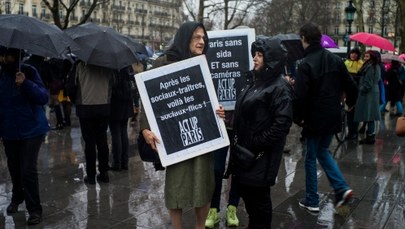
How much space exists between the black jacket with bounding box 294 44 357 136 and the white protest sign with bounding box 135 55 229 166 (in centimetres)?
165

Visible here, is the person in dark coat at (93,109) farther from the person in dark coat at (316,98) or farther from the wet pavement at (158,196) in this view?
the person in dark coat at (316,98)

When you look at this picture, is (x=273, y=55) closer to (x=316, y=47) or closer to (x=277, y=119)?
(x=277, y=119)

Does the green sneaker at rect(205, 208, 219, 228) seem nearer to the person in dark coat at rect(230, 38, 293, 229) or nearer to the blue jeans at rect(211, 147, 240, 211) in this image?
the blue jeans at rect(211, 147, 240, 211)

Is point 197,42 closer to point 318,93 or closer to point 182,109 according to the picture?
point 182,109

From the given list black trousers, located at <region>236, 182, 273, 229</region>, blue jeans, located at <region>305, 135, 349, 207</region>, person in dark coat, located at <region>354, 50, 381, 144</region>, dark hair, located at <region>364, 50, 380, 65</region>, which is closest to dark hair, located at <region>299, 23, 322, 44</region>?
blue jeans, located at <region>305, 135, 349, 207</region>

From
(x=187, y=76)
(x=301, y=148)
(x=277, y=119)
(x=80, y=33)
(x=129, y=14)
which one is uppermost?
(x=129, y=14)

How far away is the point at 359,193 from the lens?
A: 6051mm

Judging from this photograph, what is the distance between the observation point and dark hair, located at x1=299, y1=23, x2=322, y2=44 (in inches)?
198

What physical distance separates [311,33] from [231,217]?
2.12 meters

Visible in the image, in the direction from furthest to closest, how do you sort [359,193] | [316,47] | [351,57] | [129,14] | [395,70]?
[129,14]
[395,70]
[351,57]
[359,193]
[316,47]

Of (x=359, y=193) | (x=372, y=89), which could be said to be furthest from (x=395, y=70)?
(x=359, y=193)

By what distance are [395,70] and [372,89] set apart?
20.8 ft

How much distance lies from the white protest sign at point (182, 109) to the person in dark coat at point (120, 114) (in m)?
3.43

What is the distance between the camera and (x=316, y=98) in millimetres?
5055
